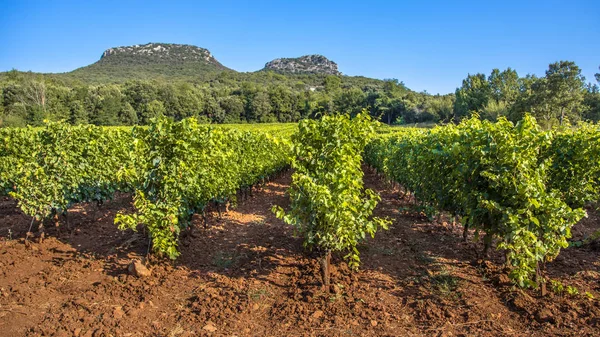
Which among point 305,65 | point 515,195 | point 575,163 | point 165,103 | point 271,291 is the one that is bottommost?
point 271,291

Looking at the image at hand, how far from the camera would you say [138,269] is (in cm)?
603

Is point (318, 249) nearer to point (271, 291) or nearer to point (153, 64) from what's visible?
point (271, 291)

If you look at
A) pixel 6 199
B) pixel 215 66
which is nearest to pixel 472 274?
pixel 6 199

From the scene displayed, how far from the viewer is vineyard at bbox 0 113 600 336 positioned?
4719mm

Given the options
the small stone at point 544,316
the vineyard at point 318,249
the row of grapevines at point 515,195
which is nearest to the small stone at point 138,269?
the vineyard at point 318,249

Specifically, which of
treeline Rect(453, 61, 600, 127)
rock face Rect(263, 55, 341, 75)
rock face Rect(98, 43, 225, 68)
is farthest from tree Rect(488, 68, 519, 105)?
rock face Rect(98, 43, 225, 68)

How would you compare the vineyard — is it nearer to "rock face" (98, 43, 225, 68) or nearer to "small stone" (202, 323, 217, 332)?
"small stone" (202, 323, 217, 332)

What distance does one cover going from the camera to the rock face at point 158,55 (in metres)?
142

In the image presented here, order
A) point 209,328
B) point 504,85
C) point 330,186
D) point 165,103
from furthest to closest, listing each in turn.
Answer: point 165,103
point 504,85
point 330,186
point 209,328

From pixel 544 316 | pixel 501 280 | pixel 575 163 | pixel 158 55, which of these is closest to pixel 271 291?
pixel 501 280

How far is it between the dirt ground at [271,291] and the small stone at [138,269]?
0.34 ft

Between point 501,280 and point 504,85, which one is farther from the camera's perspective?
point 504,85

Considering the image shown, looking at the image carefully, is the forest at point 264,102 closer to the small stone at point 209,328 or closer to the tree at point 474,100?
the tree at point 474,100

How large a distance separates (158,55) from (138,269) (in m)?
165
